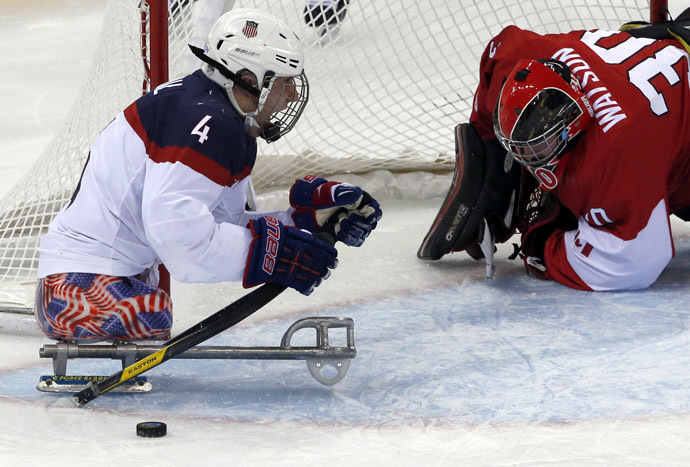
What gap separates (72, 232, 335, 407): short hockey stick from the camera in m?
2.44

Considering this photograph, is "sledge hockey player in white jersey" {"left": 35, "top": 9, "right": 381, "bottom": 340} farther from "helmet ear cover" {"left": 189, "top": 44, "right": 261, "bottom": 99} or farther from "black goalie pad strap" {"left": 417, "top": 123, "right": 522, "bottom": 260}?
"black goalie pad strap" {"left": 417, "top": 123, "right": 522, "bottom": 260}

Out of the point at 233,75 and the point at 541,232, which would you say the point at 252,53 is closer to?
the point at 233,75

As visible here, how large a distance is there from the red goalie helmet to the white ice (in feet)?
1.53

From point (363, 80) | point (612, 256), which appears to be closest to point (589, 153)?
point (612, 256)

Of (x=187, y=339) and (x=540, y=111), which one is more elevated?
(x=540, y=111)

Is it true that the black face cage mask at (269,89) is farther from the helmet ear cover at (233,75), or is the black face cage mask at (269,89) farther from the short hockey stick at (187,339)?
the short hockey stick at (187,339)

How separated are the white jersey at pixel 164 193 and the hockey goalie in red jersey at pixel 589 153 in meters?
1.05

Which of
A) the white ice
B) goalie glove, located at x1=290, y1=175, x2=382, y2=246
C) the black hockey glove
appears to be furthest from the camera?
the black hockey glove

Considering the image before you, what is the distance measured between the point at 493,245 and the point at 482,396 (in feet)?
3.65

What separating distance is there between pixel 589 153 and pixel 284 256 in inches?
47.1

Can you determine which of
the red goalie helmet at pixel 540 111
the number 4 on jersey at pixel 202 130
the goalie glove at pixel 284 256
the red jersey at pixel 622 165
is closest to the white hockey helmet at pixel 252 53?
the number 4 on jersey at pixel 202 130

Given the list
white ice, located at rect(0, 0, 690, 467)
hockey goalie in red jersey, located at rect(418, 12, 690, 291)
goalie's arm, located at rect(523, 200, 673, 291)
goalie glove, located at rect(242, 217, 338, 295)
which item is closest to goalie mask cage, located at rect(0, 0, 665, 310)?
white ice, located at rect(0, 0, 690, 467)

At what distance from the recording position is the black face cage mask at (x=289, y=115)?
2545 mm

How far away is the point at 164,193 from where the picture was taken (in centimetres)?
232
